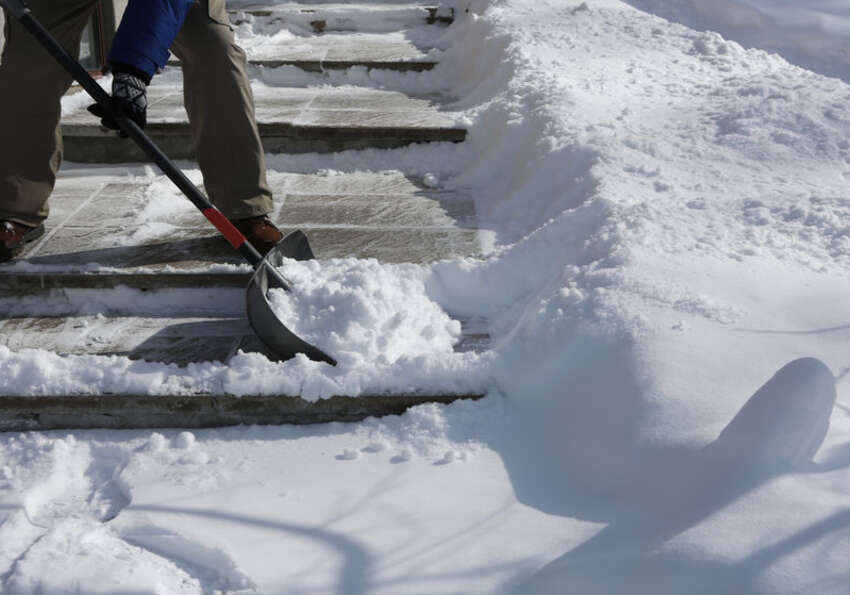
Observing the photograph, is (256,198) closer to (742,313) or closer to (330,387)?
(330,387)

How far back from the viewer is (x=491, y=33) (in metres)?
5.16

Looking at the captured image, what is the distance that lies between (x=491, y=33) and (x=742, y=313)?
10.9 feet

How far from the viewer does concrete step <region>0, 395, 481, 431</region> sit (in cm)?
231

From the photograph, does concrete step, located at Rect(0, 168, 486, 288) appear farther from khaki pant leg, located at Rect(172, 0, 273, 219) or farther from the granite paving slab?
the granite paving slab

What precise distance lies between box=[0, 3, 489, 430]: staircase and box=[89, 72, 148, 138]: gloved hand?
0.49 m

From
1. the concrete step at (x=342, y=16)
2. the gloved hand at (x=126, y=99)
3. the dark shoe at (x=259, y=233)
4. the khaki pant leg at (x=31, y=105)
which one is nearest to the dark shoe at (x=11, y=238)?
the khaki pant leg at (x=31, y=105)

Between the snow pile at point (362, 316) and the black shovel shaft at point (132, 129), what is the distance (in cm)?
18

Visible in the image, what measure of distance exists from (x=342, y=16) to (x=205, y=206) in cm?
423

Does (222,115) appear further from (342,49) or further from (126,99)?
(342,49)

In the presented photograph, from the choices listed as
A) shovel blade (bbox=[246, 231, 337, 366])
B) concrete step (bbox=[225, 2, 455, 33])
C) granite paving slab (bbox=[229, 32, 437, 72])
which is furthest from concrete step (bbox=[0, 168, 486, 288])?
concrete step (bbox=[225, 2, 455, 33])

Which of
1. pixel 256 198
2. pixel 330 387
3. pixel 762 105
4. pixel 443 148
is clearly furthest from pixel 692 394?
pixel 443 148

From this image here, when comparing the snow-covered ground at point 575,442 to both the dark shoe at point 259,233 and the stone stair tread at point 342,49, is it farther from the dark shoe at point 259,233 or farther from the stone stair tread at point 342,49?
the stone stair tread at point 342,49

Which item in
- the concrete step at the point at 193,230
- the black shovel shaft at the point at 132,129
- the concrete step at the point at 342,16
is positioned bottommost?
the concrete step at the point at 193,230

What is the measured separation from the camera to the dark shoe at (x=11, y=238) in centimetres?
291
